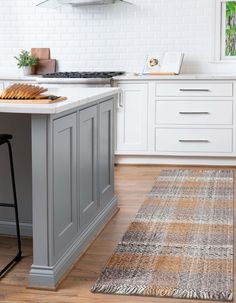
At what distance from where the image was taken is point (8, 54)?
7027 millimetres

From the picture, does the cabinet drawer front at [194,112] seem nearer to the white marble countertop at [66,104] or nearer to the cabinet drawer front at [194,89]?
the cabinet drawer front at [194,89]

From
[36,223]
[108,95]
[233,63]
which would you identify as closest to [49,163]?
[36,223]

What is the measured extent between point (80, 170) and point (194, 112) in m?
2.82

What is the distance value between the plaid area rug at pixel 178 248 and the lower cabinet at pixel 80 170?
0.28 meters

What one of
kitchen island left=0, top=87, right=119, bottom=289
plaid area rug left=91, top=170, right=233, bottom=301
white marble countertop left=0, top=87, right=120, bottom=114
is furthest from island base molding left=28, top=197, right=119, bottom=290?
white marble countertop left=0, top=87, right=120, bottom=114

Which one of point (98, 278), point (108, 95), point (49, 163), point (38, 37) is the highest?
point (38, 37)

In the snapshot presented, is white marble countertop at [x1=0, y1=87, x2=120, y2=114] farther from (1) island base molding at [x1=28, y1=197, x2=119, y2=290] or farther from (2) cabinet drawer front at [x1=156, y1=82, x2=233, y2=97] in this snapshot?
(2) cabinet drawer front at [x1=156, y1=82, x2=233, y2=97]

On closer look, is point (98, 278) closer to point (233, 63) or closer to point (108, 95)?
point (108, 95)

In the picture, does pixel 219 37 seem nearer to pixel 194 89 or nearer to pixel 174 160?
pixel 194 89

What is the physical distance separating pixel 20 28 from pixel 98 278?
453cm

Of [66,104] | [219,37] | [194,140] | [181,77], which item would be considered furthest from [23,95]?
[219,37]

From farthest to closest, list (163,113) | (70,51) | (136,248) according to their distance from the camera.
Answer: (70,51), (163,113), (136,248)

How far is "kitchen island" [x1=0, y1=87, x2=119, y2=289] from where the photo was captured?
2885mm

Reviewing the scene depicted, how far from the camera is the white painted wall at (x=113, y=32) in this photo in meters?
6.52
